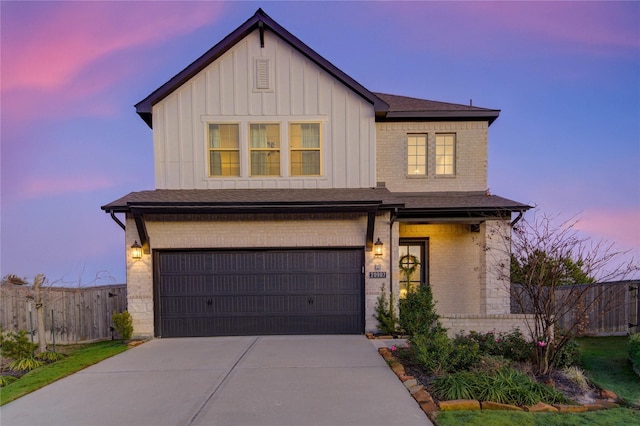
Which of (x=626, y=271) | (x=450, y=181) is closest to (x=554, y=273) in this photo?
(x=626, y=271)

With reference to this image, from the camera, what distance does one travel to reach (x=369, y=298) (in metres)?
8.11

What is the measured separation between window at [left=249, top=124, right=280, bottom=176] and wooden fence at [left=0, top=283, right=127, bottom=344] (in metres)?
6.10

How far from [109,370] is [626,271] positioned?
31.5 ft

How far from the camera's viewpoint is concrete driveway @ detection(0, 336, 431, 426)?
3.92 m

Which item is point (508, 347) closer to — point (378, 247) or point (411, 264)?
point (378, 247)

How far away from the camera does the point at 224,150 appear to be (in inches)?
344

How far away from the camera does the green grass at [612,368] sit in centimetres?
465

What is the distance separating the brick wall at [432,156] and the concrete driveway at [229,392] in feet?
16.9

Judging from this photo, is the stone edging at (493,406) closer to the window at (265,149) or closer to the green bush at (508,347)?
the green bush at (508,347)

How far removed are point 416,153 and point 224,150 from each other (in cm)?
583

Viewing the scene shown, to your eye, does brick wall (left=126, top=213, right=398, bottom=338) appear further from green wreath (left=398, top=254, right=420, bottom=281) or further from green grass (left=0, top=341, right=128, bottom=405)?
green wreath (left=398, top=254, right=420, bottom=281)

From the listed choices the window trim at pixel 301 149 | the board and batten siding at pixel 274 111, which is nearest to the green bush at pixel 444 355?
the board and batten siding at pixel 274 111

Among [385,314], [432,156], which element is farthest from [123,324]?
[432,156]

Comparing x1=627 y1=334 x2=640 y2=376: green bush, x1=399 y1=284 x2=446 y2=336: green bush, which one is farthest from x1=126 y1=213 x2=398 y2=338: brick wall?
x1=627 y1=334 x2=640 y2=376: green bush
